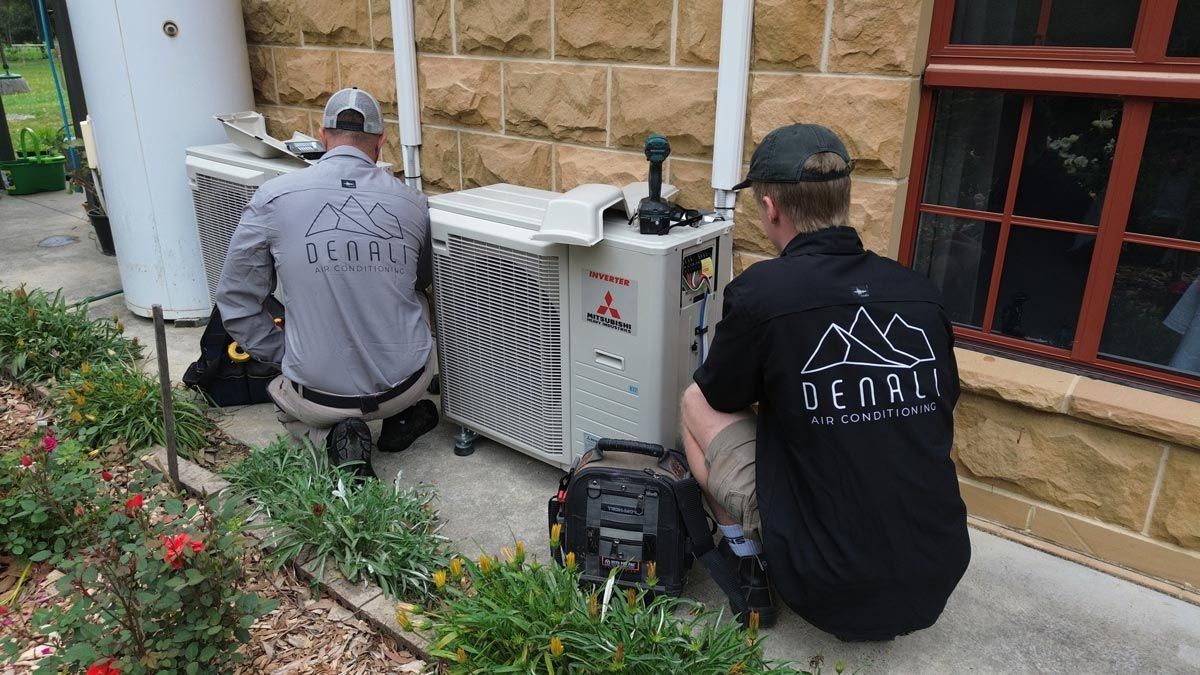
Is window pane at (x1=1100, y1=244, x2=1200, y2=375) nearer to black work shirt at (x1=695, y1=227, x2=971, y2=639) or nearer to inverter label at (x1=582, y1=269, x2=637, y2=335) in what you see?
black work shirt at (x1=695, y1=227, x2=971, y2=639)

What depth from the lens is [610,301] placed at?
10.0 ft

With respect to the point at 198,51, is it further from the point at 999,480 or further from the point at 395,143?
the point at 999,480

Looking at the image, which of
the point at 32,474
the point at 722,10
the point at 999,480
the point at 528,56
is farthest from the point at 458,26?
the point at 999,480

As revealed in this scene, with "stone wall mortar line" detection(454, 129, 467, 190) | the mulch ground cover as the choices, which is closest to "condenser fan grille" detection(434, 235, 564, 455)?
the mulch ground cover

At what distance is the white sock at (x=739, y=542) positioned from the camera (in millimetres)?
2549

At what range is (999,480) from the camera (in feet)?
10.7

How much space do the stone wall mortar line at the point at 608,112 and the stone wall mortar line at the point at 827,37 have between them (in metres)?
1.07

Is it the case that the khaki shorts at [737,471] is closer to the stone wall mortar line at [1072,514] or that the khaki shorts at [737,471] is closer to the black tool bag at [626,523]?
the black tool bag at [626,523]

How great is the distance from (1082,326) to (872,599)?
150 cm

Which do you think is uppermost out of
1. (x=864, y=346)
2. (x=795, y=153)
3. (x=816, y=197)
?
(x=795, y=153)

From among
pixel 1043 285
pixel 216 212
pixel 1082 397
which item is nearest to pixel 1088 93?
pixel 1043 285

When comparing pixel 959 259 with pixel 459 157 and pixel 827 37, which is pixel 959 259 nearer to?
pixel 827 37

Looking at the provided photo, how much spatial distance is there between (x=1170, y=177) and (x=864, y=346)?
4.94 ft

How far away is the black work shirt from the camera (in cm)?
231
